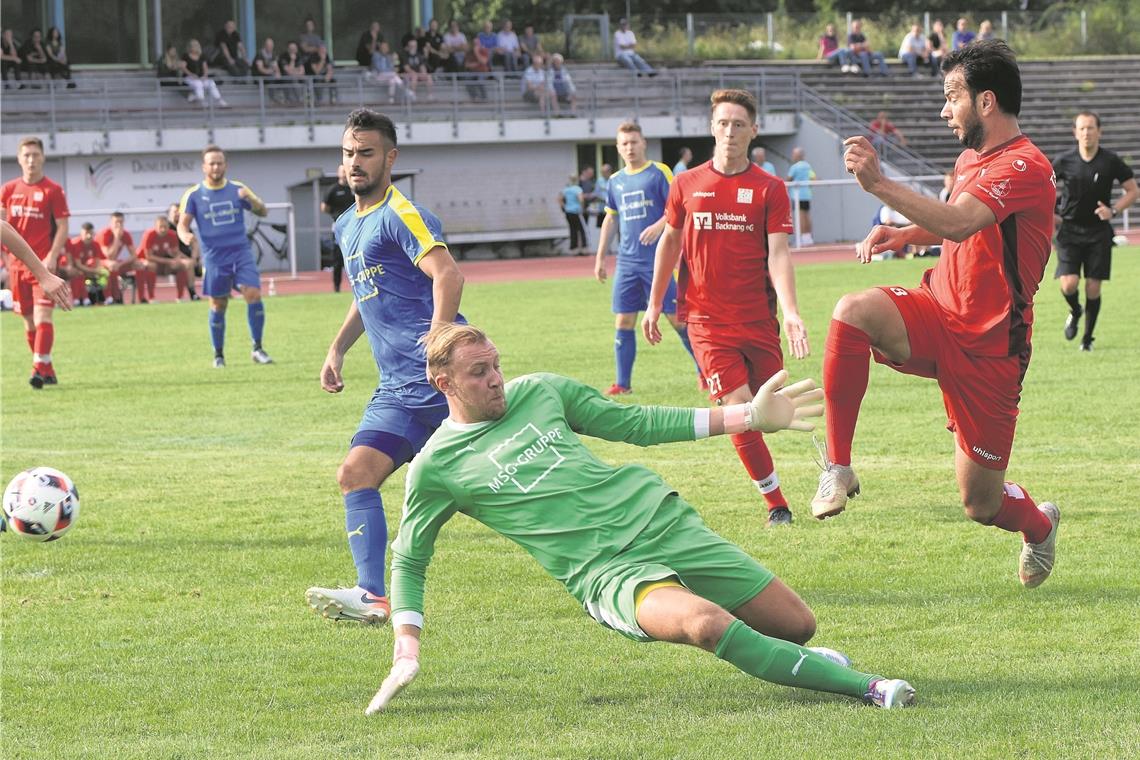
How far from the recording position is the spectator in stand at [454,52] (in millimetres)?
38656

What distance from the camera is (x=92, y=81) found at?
34.7 meters

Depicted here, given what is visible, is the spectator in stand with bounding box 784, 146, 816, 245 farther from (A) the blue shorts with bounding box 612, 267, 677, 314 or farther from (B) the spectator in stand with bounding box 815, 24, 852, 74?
(A) the blue shorts with bounding box 612, 267, 677, 314

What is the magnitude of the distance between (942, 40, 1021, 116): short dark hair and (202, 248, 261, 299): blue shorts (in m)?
11.7

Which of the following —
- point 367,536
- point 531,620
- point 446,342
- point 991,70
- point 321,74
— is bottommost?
point 531,620

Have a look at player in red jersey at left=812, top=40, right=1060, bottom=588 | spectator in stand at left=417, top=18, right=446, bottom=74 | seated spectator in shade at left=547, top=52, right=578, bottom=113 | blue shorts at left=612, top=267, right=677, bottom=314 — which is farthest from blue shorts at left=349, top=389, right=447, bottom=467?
spectator in stand at left=417, top=18, right=446, bottom=74

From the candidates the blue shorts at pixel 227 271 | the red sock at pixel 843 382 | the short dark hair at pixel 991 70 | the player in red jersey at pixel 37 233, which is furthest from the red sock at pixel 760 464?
the blue shorts at pixel 227 271

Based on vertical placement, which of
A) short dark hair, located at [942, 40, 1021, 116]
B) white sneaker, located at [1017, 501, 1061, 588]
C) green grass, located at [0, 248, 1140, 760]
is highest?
short dark hair, located at [942, 40, 1021, 116]

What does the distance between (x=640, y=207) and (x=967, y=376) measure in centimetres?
790

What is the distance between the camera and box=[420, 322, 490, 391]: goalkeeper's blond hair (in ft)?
16.4

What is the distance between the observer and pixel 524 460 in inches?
199

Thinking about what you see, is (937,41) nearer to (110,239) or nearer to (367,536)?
(110,239)

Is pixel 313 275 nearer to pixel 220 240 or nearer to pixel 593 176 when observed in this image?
pixel 593 176

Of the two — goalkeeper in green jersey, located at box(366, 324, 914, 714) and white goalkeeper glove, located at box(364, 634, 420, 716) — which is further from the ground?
goalkeeper in green jersey, located at box(366, 324, 914, 714)

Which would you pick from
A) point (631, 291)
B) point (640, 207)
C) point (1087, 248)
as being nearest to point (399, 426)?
point (631, 291)
